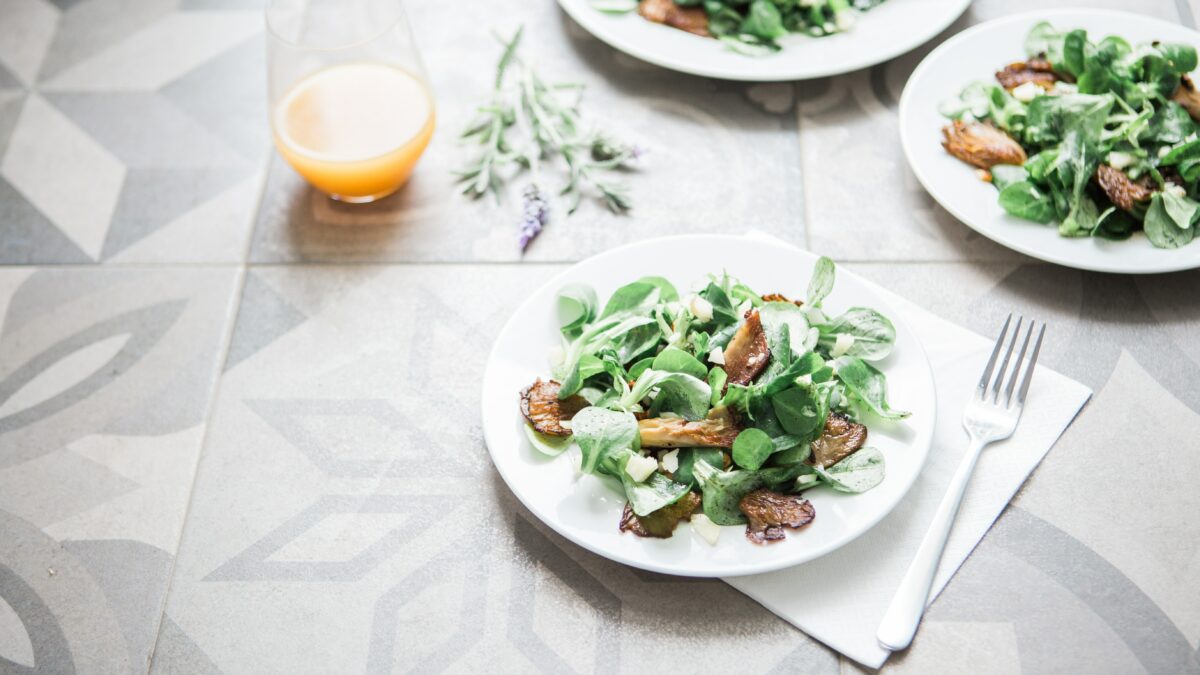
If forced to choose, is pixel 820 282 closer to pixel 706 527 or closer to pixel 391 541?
pixel 706 527

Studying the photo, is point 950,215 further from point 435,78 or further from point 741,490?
point 435,78

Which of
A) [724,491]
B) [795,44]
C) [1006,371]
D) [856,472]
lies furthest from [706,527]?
[795,44]

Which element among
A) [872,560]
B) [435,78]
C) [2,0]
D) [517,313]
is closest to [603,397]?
[517,313]

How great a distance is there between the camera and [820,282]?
3.22 ft

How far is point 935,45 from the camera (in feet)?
4.58

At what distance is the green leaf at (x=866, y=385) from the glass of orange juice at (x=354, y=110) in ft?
1.95

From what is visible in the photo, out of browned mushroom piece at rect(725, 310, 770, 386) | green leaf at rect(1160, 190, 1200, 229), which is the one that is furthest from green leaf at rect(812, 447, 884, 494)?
green leaf at rect(1160, 190, 1200, 229)

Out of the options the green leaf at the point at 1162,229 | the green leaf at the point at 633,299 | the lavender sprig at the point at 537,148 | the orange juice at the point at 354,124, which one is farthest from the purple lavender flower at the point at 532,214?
the green leaf at the point at 1162,229

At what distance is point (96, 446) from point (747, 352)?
696 mm

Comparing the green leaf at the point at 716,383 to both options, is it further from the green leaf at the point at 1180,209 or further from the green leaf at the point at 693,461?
the green leaf at the point at 1180,209

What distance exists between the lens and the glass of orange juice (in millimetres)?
1187

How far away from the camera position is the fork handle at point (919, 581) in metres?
0.86

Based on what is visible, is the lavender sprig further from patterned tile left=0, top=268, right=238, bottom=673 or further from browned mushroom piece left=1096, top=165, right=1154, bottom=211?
browned mushroom piece left=1096, top=165, right=1154, bottom=211

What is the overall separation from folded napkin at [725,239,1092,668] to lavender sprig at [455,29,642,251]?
1.34 feet
